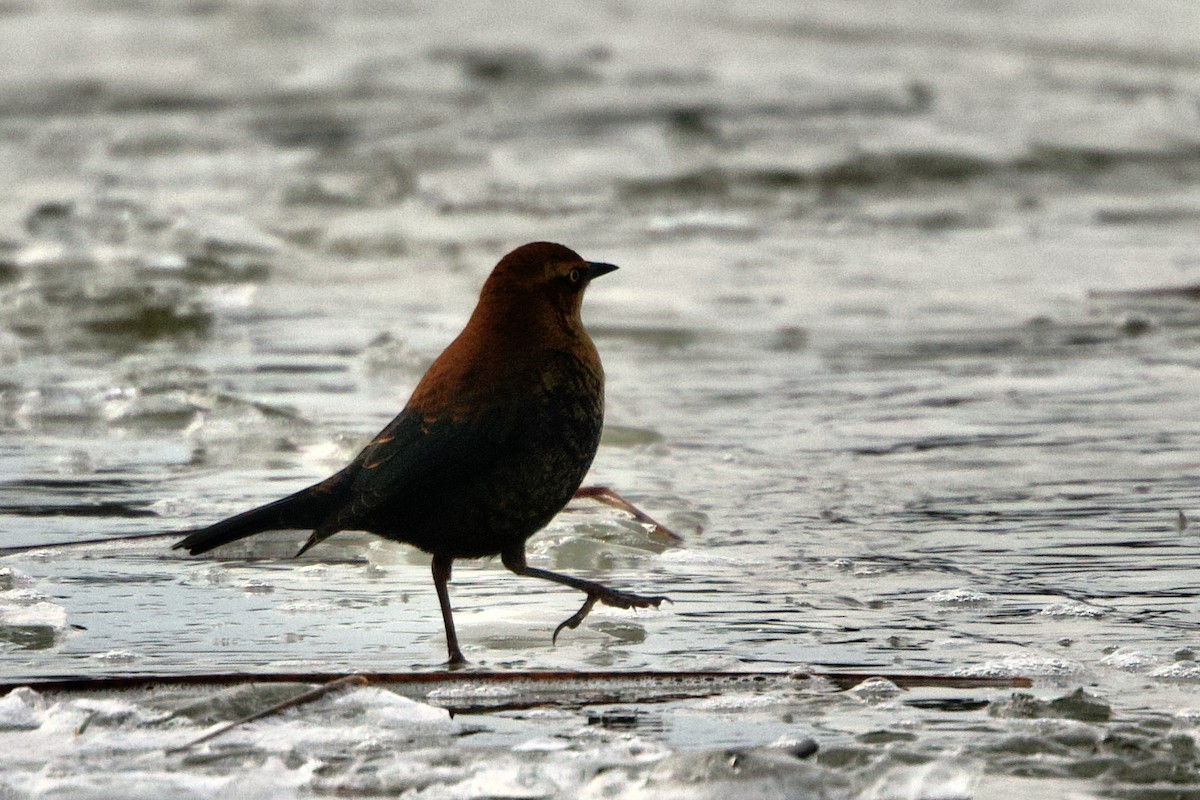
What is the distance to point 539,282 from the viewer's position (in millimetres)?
4297

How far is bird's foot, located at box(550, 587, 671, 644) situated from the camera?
13.3 ft

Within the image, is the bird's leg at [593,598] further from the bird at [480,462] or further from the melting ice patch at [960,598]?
the melting ice patch at [960,598]

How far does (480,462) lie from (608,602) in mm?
400

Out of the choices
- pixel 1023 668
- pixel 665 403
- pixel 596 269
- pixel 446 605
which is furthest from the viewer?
pixel 665 403

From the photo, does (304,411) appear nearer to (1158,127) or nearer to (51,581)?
(51,581)

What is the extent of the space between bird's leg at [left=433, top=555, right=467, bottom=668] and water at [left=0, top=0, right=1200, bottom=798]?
7cm

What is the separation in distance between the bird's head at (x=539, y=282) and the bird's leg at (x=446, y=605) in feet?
1.87

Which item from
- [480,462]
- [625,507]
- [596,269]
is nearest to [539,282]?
[596,269]

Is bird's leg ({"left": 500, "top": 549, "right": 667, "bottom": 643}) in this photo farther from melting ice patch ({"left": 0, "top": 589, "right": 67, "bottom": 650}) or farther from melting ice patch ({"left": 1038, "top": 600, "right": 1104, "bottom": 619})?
melting ice patch ({"left": 0, "top": 589, "right": 67, "bottom": 650})

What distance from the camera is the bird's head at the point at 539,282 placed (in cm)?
426

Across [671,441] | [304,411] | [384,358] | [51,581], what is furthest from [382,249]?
[51,581]

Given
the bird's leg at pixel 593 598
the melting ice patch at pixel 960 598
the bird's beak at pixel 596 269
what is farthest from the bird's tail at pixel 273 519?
the melting ice patch at pixel 960 598

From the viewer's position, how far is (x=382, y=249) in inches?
415

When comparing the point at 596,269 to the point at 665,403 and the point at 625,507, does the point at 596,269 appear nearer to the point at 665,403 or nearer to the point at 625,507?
the point at 625,507
